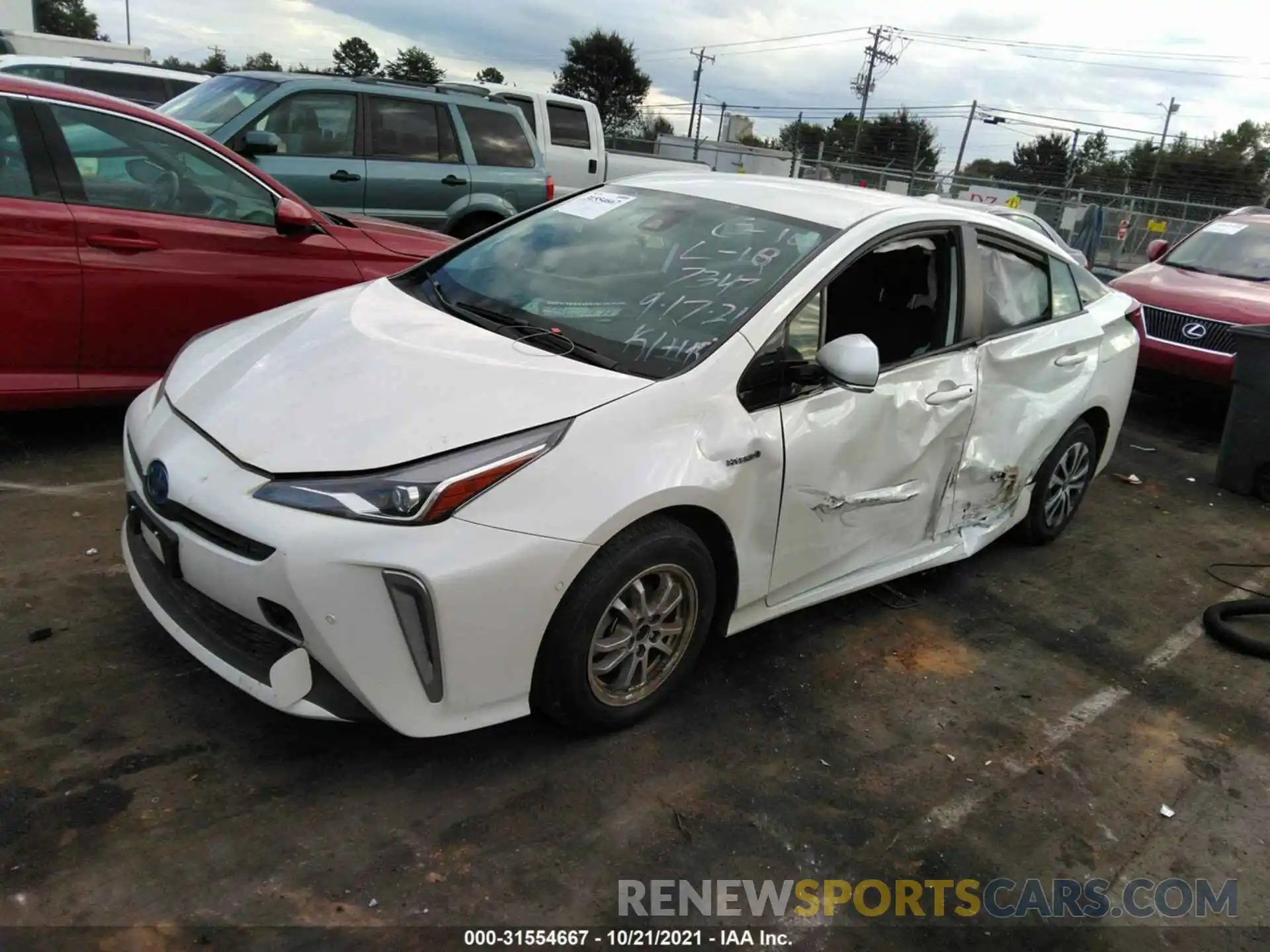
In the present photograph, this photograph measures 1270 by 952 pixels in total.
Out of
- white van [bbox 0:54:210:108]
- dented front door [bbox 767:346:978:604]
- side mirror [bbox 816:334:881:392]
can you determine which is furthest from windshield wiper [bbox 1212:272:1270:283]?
white van [bbox 0:54:210:108]

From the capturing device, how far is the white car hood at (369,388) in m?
2.54

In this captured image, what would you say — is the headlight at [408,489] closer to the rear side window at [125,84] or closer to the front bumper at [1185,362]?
the front bumper at [1185,362]

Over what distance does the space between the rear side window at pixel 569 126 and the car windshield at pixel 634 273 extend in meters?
9.85

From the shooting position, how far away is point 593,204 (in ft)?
12.8

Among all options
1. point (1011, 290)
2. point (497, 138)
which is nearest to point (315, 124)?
point (497, 138)

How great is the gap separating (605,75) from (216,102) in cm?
6220

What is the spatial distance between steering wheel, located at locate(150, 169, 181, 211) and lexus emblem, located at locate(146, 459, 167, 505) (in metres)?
2.56

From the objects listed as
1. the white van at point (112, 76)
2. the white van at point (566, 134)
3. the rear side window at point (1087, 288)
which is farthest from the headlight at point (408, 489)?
the white van at point (566, 134)

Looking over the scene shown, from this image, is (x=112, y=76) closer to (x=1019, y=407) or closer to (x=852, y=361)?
(x=1019, y=407)

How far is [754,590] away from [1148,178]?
5044cm

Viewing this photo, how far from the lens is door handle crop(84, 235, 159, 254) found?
14.5ft

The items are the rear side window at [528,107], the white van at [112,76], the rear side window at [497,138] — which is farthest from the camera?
the rear side window at [528,107]

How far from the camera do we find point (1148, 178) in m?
45.2

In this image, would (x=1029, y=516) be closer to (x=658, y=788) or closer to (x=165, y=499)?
(x=658, y=788)
